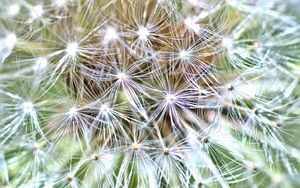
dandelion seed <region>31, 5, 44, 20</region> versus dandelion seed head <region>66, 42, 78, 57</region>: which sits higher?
dandelion seed <region>31, 5, 44, 20</region>

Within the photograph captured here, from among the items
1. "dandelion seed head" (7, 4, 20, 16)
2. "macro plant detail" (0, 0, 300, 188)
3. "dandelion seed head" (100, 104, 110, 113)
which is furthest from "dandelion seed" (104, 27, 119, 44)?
"dandelion seed head" (7, 4, 20, 16)

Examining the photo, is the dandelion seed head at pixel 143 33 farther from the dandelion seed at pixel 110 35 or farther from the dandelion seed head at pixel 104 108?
the dandelion seed head at pixel 104 108

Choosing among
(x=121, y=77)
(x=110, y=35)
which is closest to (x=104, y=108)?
(x=121, y=77)

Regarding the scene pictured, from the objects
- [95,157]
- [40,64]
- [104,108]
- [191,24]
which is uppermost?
[191,24]

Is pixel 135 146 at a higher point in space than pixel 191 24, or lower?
lower

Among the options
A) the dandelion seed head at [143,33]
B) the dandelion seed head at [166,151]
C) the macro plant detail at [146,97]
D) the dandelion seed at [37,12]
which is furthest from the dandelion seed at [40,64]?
the dandelion seed head at [166,151]

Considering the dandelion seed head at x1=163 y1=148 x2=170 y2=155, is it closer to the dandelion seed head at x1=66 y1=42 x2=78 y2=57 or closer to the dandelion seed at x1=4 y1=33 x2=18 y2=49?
the dandelion seed head at x1=66 y1=42 x2=78 y2=57

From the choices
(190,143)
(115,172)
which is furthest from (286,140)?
(115,172)

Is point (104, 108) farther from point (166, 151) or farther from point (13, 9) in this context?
point (13, 9)
